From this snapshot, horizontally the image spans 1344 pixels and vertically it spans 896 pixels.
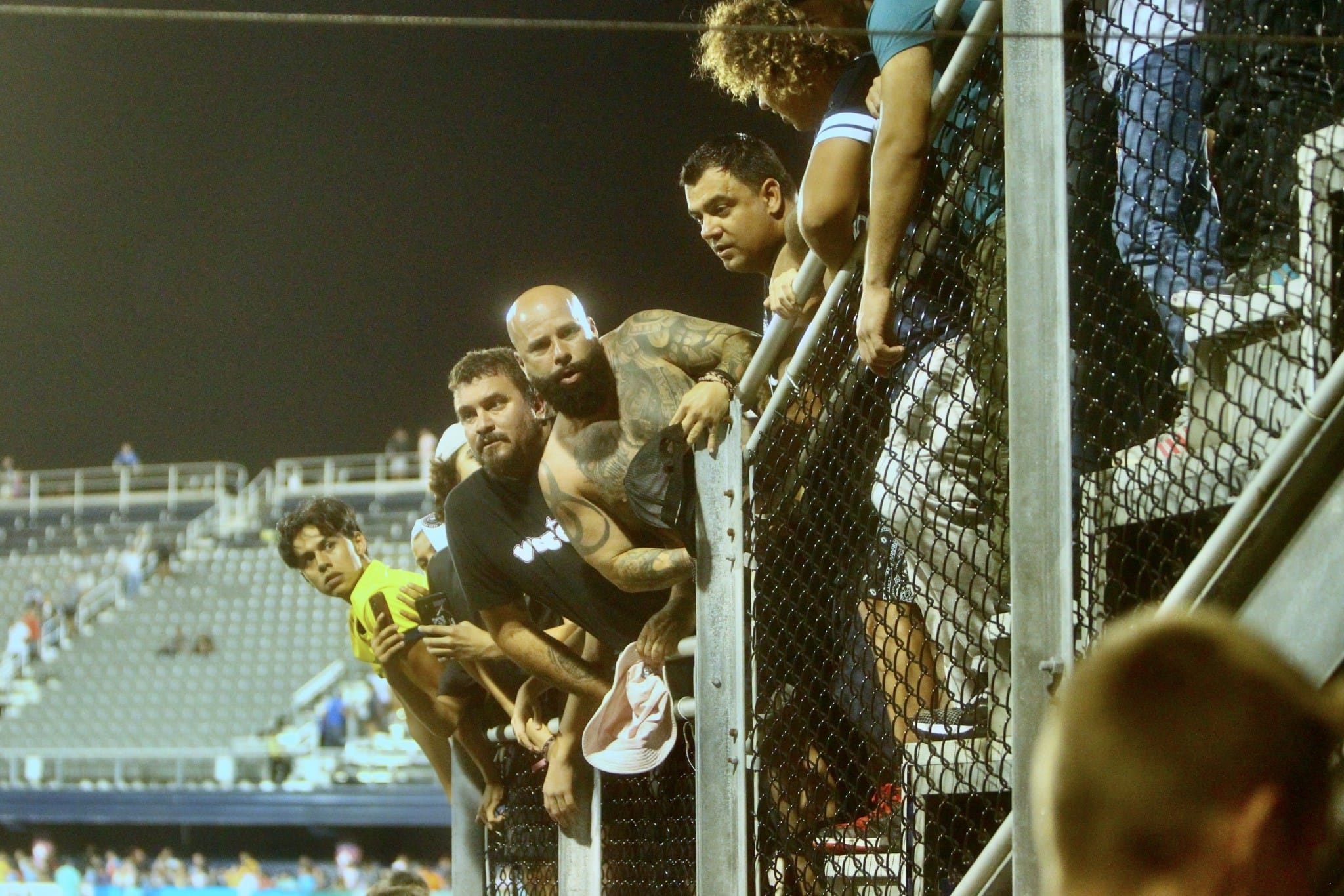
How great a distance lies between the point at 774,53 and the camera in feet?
8.28

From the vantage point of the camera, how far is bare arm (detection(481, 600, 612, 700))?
3.46m

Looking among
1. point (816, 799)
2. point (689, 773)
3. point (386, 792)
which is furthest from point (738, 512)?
point (386, 792)

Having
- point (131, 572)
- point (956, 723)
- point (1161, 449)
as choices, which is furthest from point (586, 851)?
point (131, 572)

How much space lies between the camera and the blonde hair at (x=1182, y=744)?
79 cm

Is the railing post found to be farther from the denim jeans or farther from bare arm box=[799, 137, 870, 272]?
the denim jeans

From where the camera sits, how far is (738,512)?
2664 mm

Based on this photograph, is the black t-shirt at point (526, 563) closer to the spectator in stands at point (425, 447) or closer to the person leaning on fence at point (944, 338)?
the person leaning on fence at point (944, 338)

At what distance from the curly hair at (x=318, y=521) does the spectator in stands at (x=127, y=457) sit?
1706 cm

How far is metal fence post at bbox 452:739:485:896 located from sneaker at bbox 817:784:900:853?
240 centimetres

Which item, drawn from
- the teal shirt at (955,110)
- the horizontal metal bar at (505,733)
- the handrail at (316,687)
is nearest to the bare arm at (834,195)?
the teal shirt at (955,110)

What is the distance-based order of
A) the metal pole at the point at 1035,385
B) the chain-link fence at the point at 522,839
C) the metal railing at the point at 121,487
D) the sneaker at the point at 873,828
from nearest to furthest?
the metal pole at the point at 1035,385, the sneaker at the point at 873,828, the chain-link fence at the point at 522,839, the metal railing at the point at 121,487

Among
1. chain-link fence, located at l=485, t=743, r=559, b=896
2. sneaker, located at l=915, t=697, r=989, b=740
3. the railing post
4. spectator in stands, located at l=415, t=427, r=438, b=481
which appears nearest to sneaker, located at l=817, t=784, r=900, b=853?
sneaker, located at l=915, t=697, r=989, b=740

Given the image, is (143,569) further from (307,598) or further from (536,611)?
(536,611)

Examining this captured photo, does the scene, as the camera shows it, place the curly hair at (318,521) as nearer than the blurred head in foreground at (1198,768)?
No
